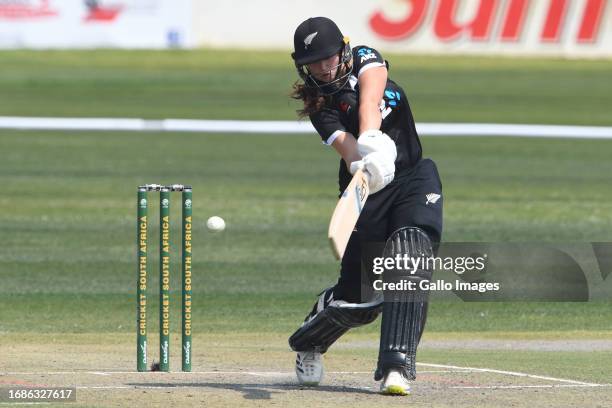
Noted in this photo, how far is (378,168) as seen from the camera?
6668mm

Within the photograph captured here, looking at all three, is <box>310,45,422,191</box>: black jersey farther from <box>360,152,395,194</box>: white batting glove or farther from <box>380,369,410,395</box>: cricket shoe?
<box>380,369,410,395</box>: cricket shoe

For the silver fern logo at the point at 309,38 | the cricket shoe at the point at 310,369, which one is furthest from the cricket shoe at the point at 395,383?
the silver fern logo at the point at 309,38

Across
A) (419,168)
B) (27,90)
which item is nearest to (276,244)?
(419,168)

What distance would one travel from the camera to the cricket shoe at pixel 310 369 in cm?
744

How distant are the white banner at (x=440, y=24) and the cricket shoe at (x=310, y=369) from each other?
3064 centimetres

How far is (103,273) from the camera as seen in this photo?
12891 mm

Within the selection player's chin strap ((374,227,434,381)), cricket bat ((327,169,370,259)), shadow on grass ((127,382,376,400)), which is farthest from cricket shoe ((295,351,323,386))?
cricket bat ((327,169,370,259))

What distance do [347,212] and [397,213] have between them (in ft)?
2.14

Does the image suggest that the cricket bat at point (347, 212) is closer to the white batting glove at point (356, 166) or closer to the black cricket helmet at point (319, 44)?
the white batting glove at point (356, 166)

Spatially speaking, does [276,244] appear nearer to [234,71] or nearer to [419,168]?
[419,168]

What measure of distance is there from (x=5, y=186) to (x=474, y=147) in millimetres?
8356

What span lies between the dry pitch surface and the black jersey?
3.66 feet

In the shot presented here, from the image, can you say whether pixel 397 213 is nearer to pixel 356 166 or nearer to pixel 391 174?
pixel 391 174

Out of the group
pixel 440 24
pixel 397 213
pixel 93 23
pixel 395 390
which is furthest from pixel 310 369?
pixel 440 24
